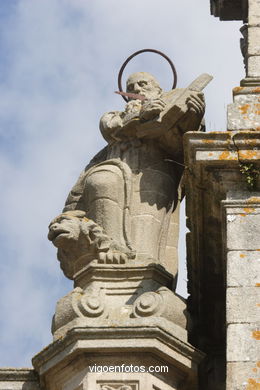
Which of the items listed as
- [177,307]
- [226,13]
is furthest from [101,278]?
[226,13]

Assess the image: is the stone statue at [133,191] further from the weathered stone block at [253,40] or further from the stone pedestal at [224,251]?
the weathered stone block at [253,40]

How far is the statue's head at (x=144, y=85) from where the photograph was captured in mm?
16047

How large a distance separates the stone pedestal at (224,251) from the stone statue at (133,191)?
428mm

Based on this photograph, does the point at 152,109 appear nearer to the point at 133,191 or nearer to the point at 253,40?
the point at 133,191

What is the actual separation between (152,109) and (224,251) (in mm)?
1962

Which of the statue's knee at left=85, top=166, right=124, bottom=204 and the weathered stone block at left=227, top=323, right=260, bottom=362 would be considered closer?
the weathered stone block at left=227, top=323, right=260, bottom=362

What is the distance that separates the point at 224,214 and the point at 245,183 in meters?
0.31

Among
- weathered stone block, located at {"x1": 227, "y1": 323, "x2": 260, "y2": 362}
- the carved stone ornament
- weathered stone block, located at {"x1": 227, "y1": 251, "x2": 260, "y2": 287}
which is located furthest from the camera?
the carved stone ornament

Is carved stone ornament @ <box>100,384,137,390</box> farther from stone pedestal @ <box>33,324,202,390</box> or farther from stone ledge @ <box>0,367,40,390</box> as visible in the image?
stone ledge @ <box>0,367,40,390</box>

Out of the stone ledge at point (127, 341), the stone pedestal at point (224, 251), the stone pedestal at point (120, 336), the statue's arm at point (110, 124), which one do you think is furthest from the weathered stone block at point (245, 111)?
the statue's arm at point (110, 124)

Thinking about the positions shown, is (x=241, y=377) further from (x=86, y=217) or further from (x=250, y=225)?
(x=86, y=217)

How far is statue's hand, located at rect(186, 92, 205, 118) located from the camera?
15.2 metres

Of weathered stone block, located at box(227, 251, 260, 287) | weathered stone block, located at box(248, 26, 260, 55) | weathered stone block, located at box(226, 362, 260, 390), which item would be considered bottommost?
weathered stone block, located at box(226, 362, 260, 390)

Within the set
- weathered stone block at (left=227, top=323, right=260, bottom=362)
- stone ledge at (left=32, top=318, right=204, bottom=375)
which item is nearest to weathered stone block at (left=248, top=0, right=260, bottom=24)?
stone ledge at (left=32, top=318, right=204, bottom=375)
